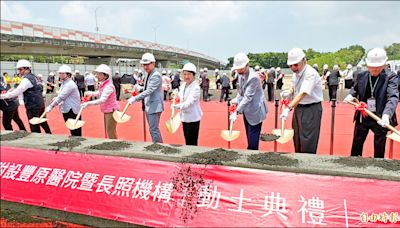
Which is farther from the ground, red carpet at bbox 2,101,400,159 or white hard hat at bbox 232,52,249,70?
white hard hat at bbox 232,52,249,70

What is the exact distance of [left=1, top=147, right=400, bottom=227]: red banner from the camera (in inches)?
83.2

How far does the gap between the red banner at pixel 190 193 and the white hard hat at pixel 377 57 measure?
47.6 inches

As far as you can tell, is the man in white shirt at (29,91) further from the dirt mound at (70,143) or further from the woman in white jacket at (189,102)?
the woman in white jacket at (189,102)

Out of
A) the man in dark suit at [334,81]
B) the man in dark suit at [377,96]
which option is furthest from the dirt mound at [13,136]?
the man in dark suit at [334,81]

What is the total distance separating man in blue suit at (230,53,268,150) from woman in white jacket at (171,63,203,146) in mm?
471

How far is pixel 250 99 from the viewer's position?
131 inches

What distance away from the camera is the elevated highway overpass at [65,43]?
24359mm

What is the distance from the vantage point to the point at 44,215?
283 cm

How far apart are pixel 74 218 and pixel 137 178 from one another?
67 centimetres

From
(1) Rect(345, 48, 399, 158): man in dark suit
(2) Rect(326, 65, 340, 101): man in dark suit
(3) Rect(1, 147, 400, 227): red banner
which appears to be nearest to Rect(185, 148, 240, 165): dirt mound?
(3) Rect(1, 147, 400, 227): red banner

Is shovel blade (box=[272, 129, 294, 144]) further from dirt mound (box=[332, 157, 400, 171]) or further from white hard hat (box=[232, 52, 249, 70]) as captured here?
white hard hat (box=[232, 52, 249, 70])

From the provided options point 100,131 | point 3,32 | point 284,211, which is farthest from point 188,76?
point 3,32

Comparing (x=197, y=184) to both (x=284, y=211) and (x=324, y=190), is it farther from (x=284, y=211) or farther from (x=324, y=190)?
(x=324, y=190)

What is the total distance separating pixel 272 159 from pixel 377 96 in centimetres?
134
